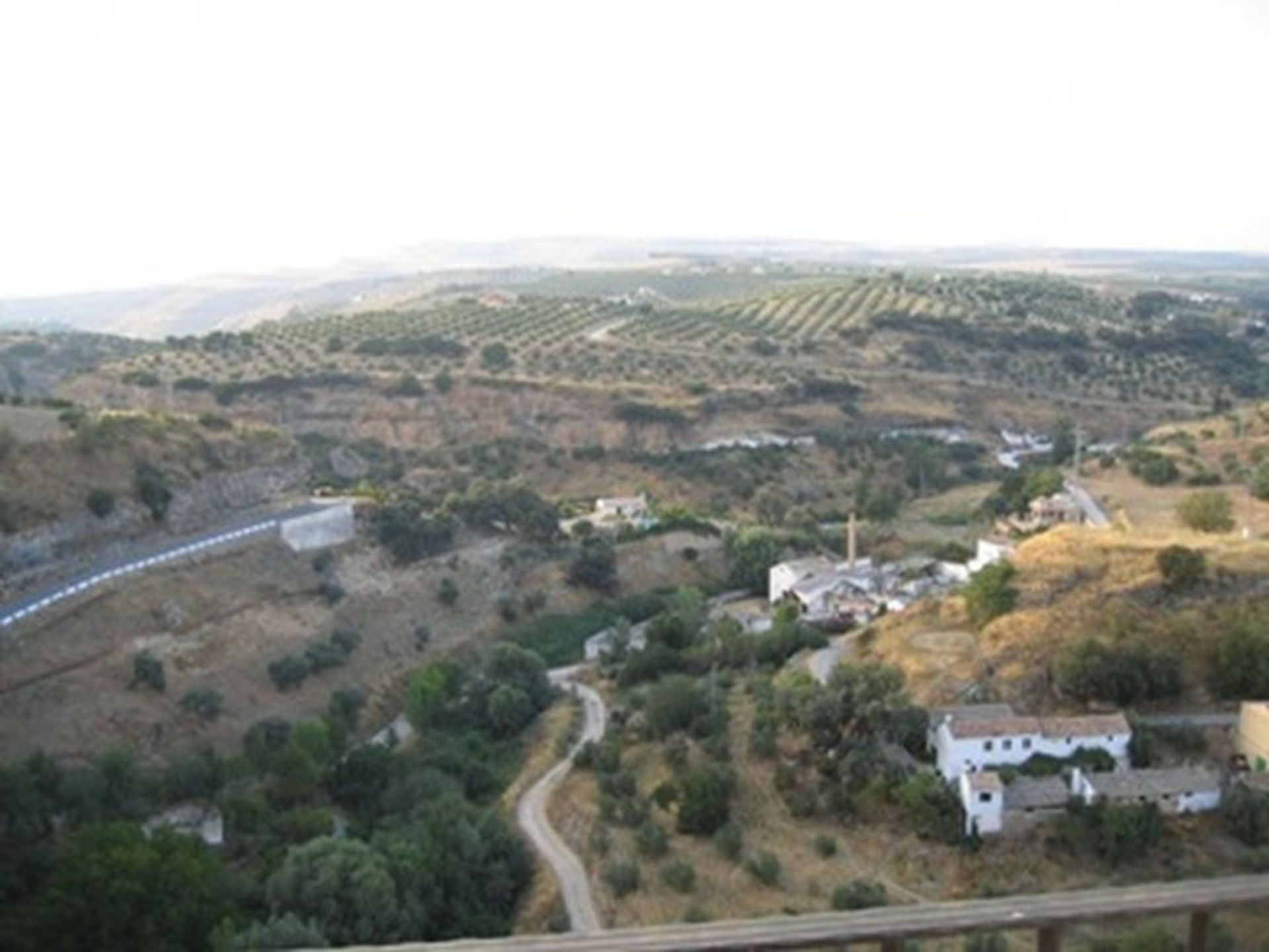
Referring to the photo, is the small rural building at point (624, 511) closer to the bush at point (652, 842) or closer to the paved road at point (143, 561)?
the paved road at point (143, 561)

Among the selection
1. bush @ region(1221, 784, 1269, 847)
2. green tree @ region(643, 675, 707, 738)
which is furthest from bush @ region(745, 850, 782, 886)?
bush @ region(1221, 784, 1269, 847)

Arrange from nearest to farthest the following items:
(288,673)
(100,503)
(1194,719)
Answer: (1194,719), (288,673), (100,503)

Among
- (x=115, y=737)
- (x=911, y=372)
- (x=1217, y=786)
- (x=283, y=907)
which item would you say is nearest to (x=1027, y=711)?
(x=1217, y=786)

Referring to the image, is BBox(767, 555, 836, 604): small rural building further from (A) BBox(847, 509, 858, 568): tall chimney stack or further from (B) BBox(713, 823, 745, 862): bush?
(B) BBox(713, 823, 745, 862): bush

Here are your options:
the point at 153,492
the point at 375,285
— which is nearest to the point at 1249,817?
the point at 153,492

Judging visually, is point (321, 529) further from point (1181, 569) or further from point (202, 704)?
point (1181, 569)

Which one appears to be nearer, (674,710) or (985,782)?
(985,782)

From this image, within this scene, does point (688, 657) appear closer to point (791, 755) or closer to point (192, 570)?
point (791, 755)

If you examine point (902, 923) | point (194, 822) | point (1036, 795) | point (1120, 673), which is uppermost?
point (902, 923)
